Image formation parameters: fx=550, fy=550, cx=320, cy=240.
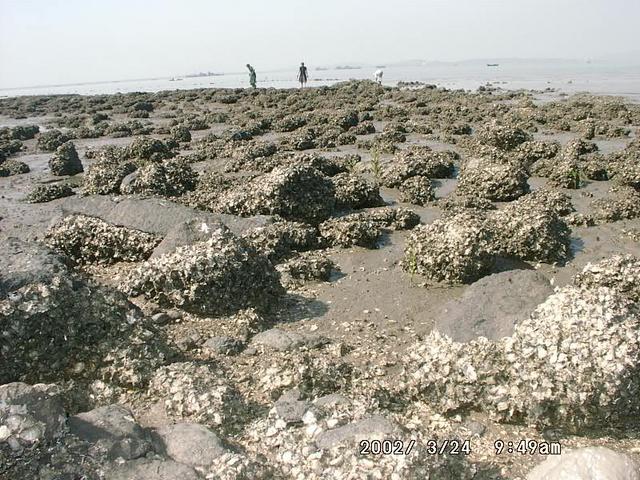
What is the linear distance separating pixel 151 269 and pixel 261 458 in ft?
11.4

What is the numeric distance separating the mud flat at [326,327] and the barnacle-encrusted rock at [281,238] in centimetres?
3

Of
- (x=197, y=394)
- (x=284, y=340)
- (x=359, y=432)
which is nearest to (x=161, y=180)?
(x=284, y=340)

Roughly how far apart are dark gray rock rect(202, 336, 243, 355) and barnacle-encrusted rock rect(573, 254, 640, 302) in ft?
12.6

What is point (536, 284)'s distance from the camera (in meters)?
5.60

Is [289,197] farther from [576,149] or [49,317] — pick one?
[576,149]

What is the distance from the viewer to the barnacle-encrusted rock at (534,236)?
779 centimetres

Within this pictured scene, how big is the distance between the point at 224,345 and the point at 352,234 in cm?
344

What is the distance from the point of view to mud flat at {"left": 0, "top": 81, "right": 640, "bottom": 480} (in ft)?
12.2

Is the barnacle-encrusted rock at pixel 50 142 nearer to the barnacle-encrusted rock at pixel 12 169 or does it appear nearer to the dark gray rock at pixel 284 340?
the barnacle-encrusted rock at pixel 12 169

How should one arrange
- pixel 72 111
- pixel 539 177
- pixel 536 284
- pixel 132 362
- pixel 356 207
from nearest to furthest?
pixel 132 362, pixel 536 284, pixel 356 207, pixel 539 177, pixel 72 111

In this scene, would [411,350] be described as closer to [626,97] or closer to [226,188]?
[226,188]

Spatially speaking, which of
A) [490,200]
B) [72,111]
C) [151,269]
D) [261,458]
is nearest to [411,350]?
[261,458]

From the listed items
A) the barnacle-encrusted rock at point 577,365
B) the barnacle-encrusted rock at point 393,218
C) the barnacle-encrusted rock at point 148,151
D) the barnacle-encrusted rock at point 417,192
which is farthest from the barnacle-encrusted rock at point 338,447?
Answer: the barnacle-encrusted rock at point 148,151
